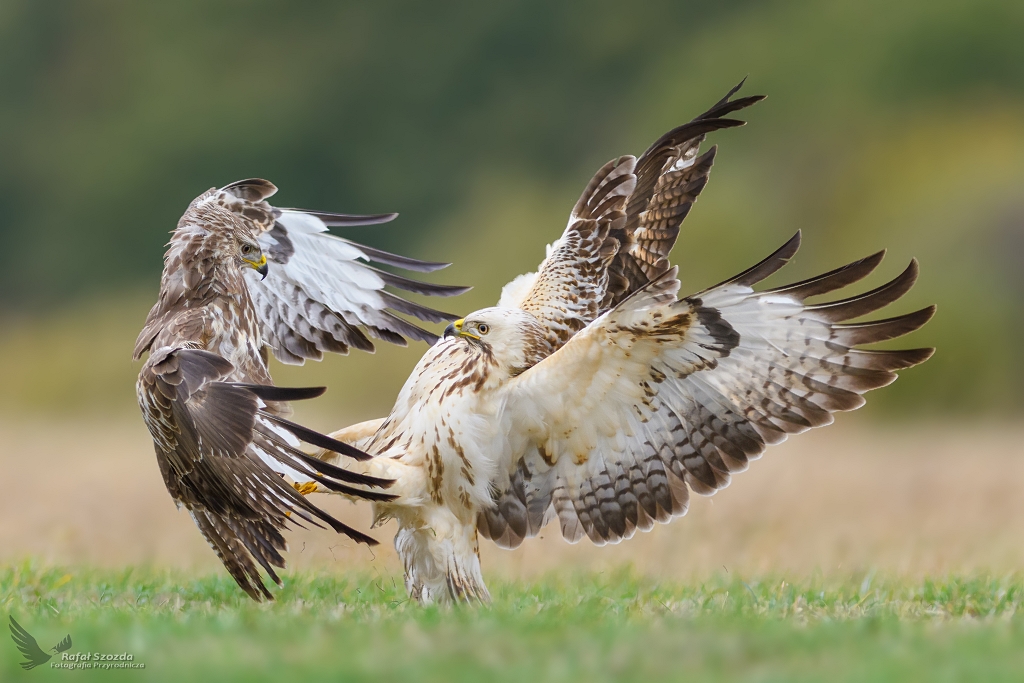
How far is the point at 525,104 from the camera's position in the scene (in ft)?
97.1

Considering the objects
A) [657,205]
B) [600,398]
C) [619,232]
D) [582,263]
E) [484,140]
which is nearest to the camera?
[600,398]

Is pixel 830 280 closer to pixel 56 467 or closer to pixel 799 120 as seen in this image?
Result: pixel 56 467

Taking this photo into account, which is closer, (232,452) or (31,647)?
(31,647)

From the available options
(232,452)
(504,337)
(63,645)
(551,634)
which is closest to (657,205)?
(504,337)

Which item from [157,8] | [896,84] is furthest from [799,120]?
[157,8]

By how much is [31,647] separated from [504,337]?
2.10 m

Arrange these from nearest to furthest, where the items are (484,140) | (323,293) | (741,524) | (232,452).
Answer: (232,452), (323,293), (741,524), (484,140)

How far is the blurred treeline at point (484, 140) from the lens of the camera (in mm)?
20000

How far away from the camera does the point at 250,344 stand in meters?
5.37

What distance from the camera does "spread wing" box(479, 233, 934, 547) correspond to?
14.5ft

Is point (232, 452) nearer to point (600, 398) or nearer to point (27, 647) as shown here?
point (27, 647)

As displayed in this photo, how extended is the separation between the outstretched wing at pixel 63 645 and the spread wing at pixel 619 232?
93.9 inches

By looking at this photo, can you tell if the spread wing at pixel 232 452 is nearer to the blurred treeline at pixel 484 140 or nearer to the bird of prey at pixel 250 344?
the bird of prey at pixel 250 344

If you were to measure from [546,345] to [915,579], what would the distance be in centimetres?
229
